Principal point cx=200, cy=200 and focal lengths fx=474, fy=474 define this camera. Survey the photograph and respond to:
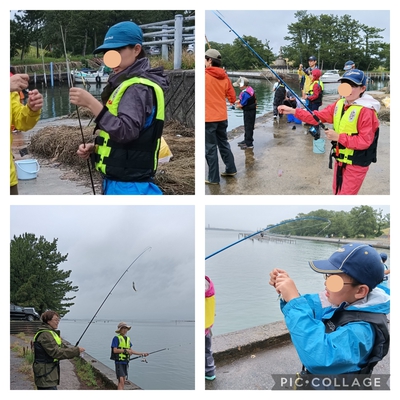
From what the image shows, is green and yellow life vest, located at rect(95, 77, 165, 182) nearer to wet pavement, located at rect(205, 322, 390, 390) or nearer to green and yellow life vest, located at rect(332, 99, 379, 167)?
green and yellow life vest, located at rect(332, 99, 379, 167)

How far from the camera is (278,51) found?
4.05 meters

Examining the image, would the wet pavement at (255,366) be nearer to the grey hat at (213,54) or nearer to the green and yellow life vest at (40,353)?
the green and yellow life vest at (40,353)

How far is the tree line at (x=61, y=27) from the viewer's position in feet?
9.64

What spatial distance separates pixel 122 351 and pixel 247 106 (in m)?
3.44

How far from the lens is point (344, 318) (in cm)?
190

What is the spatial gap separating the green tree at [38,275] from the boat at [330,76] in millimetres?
2783

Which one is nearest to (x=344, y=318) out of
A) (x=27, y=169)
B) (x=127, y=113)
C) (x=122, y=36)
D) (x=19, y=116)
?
(x=127, y=113)

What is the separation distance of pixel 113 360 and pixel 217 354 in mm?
926

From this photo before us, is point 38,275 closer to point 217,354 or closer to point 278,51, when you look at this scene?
point 217,354

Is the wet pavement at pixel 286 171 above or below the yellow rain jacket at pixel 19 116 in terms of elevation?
below

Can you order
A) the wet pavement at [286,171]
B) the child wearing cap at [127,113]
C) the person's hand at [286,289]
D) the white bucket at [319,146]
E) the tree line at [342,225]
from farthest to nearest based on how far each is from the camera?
1. the white bucket at [319,146]
2. the wet pavement at [286,171]
3. the tree line at [342,225]
4. the child wearing cap at [127,113]
5. the person's hand at [286,289]

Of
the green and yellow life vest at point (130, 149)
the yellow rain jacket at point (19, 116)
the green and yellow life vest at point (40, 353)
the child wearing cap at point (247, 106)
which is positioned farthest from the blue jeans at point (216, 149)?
the green and yellow life vest at point (40, 353)
